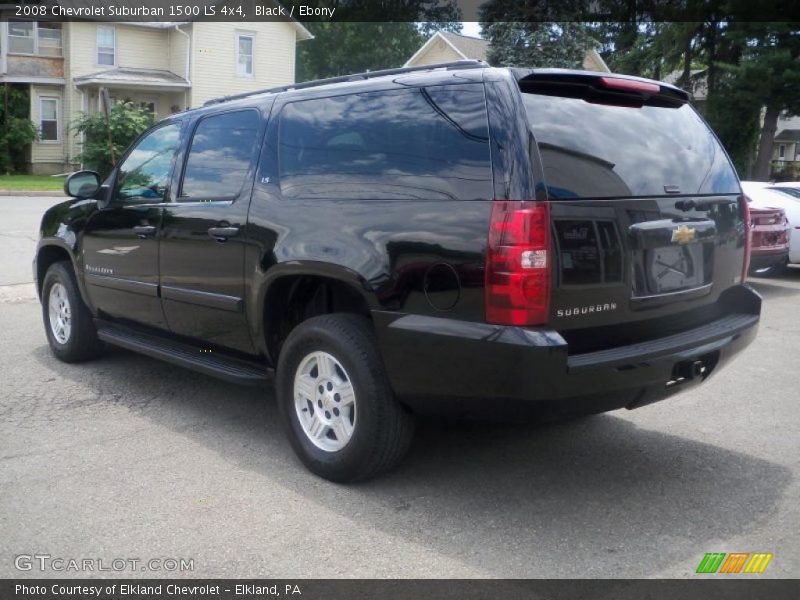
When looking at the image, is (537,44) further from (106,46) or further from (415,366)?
(415,366)

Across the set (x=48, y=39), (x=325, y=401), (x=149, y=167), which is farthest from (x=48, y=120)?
(x=325, y=401)

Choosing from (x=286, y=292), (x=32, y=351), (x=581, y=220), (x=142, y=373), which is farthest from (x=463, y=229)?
(x=32, y=351)

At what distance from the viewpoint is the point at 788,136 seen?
178 ft

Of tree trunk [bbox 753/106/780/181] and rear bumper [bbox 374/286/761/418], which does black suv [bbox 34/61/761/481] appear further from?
tree trunk [bbox 753/106/780/181]

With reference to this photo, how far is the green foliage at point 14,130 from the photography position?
3177cm

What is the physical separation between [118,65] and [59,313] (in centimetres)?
2954

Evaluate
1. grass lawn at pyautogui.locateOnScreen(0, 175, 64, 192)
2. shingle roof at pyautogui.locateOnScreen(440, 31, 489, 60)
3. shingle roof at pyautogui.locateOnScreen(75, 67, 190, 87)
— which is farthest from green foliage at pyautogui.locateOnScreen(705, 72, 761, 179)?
grass lawn at pyautogui.locateOnScreen(0, 175, 64, 192)

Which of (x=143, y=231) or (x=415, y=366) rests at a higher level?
(x=143, y=231)

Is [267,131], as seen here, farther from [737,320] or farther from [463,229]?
[737,320]

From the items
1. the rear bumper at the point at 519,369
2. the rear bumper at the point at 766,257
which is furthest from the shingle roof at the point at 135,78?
the rear bumper at the point at 519,369

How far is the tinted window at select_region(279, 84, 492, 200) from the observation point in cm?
378

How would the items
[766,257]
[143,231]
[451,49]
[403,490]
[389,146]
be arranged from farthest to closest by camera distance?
[451,49], [766,257], [143,231], [403,490], [389,146]

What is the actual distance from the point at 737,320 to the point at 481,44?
110 ft

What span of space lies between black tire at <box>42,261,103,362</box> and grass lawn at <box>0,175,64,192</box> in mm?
16773
